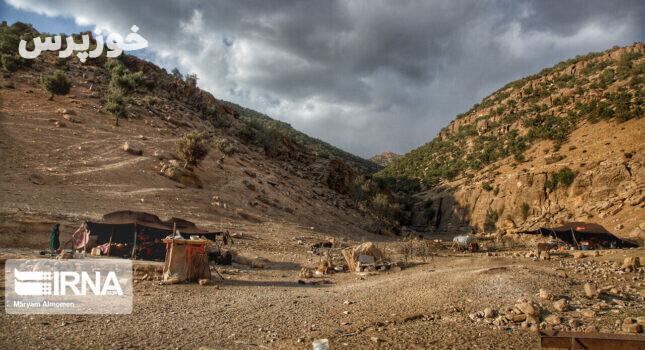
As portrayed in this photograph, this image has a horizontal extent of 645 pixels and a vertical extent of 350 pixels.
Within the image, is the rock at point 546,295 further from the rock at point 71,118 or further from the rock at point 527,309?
the rock at point 71,118

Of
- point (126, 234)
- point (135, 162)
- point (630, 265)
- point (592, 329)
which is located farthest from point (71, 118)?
point (630, 265)

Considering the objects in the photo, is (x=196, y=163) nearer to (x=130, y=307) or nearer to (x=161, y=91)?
(x=130, y=307)

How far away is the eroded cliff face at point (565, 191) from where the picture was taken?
25.3 metres

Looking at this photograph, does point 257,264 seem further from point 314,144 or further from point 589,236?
point 314,144

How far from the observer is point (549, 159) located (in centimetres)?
3766

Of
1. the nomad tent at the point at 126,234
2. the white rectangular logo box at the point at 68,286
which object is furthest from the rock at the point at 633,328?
the nomad tent at the point at 126,234

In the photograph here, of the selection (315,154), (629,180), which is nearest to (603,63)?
(629,180)

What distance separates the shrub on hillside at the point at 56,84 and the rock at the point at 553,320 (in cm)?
4174

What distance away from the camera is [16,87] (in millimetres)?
32406

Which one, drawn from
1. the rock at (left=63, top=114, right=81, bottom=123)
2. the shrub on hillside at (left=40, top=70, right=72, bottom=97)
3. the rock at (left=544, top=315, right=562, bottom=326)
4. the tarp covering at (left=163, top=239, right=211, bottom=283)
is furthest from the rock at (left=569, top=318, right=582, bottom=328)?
the shrub on hillside at (left=40, top=70, right=72, bottom=97)

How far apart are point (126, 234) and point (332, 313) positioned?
35.1 ft

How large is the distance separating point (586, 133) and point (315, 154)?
122ft

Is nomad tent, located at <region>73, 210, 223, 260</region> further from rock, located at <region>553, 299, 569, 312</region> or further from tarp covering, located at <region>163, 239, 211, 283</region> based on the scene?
rock, located at <region>553, 299, 569, 312</region>

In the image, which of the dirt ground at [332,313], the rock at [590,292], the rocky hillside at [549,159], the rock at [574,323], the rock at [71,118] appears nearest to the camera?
the dirt ground at [332,313]
